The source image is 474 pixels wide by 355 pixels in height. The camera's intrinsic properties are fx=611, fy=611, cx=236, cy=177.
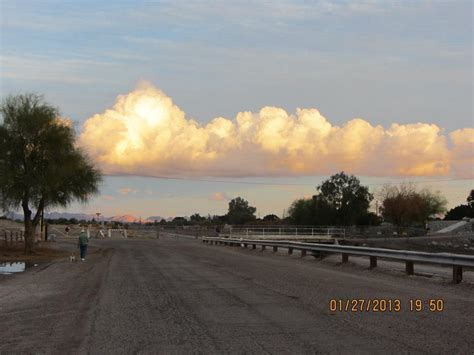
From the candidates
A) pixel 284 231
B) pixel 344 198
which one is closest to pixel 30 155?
pixel 284 231

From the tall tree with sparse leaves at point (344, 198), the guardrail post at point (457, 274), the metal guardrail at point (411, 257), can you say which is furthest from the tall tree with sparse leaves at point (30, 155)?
the tall tree with sparse leaves at point (344, 198)

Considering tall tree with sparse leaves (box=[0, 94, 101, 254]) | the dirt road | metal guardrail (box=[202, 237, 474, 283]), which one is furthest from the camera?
tall tree with sparse leaves (box=[0, 94, 101, 254])

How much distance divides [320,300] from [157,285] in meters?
5.54

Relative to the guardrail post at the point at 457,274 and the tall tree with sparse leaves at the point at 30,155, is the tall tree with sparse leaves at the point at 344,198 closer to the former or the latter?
the tall tree with sparse leaves at the point at 30,155

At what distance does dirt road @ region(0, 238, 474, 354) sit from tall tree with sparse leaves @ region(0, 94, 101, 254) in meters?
19.9

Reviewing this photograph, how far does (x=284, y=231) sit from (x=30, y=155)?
4873 centimetres

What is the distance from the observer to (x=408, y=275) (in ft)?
61.2

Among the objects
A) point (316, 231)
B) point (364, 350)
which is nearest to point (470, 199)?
point (316, 231)

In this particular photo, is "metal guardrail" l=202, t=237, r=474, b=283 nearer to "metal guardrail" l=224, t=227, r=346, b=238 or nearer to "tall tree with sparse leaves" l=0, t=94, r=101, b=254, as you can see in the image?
"tall tree with sparse leaves" l=0, t=94, r=101, b=254

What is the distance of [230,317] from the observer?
1089cm

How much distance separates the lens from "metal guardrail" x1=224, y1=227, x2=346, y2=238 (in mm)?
75875

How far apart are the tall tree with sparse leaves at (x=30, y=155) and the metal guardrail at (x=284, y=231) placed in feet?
113

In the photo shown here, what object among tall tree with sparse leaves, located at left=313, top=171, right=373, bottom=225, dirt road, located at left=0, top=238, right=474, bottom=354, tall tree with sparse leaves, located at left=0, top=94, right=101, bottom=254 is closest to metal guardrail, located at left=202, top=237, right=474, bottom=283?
dirt road, located at left=0, top=238, right=474, bottom=354

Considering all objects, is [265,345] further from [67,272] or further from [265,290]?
[67,272]
